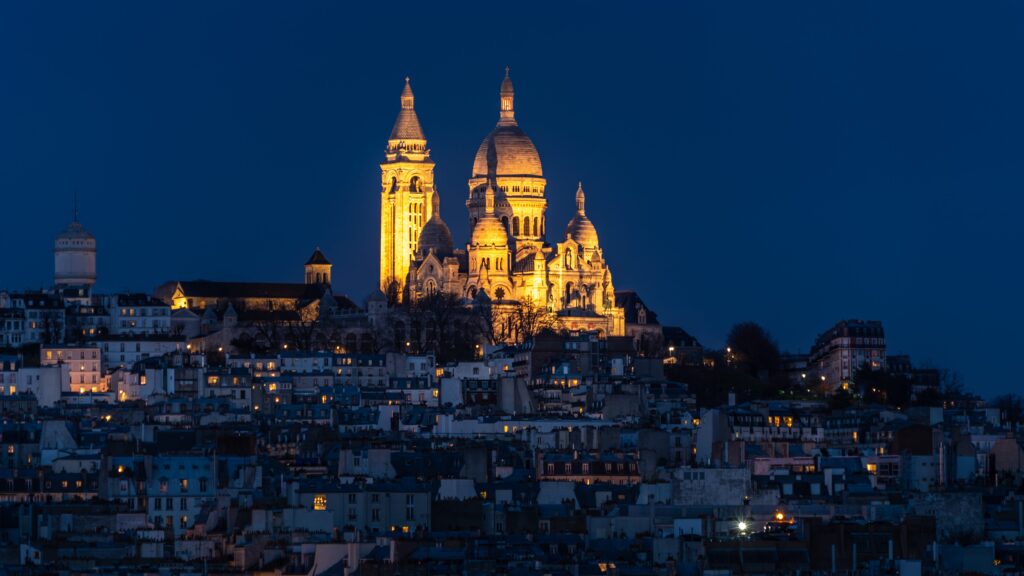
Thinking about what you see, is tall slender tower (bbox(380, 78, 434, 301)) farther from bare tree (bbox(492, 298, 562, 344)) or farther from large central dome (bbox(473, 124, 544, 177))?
bare tree (bbox(492, 298, 562, 344))

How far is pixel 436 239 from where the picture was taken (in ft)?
624

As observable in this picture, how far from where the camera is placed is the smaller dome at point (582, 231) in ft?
634

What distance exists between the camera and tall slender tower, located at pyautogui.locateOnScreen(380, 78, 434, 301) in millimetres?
195000

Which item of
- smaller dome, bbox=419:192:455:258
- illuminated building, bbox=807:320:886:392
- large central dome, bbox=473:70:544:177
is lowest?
illuminated building, bbox=807:320:886:392

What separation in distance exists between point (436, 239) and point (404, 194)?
7208mm

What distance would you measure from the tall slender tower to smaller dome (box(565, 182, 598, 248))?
25.9 feet

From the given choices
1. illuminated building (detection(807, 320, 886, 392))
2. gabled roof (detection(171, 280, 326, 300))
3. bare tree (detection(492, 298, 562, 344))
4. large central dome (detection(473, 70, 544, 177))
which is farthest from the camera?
large central dome (detection(473, 70, 544, 177))

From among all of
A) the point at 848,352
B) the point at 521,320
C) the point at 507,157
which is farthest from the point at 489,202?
the point at 848,352

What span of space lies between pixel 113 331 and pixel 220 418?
40.8m

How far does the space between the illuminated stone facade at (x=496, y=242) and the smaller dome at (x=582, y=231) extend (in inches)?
2.1

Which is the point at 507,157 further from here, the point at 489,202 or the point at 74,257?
the point at 74,257

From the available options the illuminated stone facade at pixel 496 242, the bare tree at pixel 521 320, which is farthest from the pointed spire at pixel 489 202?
the bare tree at pixel 521 320

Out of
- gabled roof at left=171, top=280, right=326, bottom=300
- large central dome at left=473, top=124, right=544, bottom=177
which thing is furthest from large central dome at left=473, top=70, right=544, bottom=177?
gabled roof at left=171, top=280, right=326, bottom=300

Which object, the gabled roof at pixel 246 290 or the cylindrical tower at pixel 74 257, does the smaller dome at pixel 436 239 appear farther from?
the cylindrical tower at pixel 74 257
